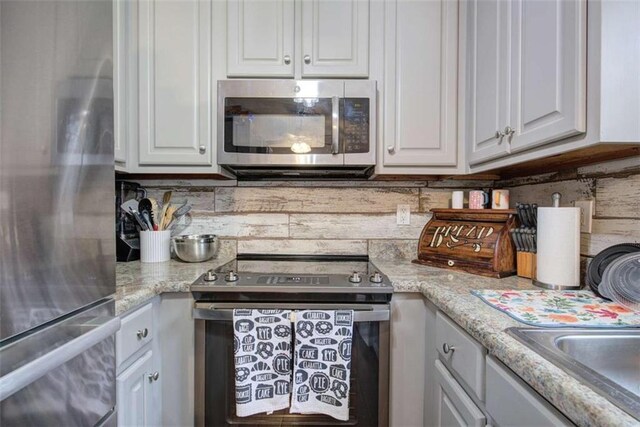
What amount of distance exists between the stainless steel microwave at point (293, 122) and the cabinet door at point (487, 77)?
0.45m

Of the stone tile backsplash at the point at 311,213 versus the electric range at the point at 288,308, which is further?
the stone tile backsplash at the point at 311,213

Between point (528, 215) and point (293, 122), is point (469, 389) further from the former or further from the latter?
point (293, 122)

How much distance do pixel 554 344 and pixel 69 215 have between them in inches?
43.3

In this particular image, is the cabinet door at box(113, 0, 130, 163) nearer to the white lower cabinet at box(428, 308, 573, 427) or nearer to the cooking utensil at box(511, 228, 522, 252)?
the white lower cabinet at box(428, 308, 573, 427)

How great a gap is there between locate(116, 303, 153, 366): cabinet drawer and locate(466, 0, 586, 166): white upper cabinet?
56.6 inches

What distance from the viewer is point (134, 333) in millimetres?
1050

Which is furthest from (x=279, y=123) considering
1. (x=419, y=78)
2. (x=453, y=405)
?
(x=453, y=405)

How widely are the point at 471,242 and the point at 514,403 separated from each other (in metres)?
0.84

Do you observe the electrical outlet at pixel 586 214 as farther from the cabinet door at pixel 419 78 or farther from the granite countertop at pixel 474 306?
the cabinet door at pixel 419 78

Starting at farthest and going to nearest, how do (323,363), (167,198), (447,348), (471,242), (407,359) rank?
(167,198), (471,242), (407,359), (323,363), (447,348)

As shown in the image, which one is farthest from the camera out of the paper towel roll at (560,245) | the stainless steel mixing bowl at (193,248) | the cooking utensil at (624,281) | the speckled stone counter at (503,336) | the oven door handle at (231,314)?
the stainless steel mixing bowl at (193,248)

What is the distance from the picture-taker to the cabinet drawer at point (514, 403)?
0.56 metres

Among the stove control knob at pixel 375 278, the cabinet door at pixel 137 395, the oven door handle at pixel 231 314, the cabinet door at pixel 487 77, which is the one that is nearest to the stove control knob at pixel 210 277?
the oven door handle at pixel 231 314

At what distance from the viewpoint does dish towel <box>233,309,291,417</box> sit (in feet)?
3.70
